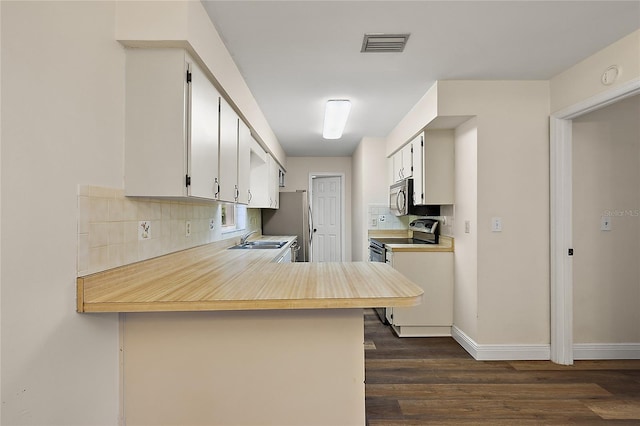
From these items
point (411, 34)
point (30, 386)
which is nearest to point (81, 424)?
point (30, 386)

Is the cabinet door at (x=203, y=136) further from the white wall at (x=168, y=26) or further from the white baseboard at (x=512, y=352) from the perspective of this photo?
the white baseboard at (x=512, y=352)

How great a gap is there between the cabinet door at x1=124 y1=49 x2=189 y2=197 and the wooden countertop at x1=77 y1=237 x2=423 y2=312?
0.42 metres

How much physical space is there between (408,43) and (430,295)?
2366 mm

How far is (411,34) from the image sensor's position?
222cm

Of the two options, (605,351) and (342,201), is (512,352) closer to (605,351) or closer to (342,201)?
(605,351)

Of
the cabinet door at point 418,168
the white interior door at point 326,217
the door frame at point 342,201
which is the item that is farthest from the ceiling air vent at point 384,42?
the white interior door at point 326,217

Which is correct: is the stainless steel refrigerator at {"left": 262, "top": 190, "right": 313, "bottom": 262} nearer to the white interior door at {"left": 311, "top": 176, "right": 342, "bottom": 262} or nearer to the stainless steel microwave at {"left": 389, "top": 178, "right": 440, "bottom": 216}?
the white interior door at {"left": 311, "top": 176, "right": 342, "bottom": 262}

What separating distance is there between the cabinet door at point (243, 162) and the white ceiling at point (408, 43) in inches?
16.8

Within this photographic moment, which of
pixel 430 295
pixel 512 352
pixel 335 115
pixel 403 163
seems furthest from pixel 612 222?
pixel 335 115

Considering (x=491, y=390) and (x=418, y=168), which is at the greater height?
(x=418, y=168)

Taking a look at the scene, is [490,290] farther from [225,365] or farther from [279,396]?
[225,365]

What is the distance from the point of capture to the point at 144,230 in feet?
6.01

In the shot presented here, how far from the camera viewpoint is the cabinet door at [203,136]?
5.77 ft

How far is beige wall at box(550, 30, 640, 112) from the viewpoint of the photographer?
2.27 m
